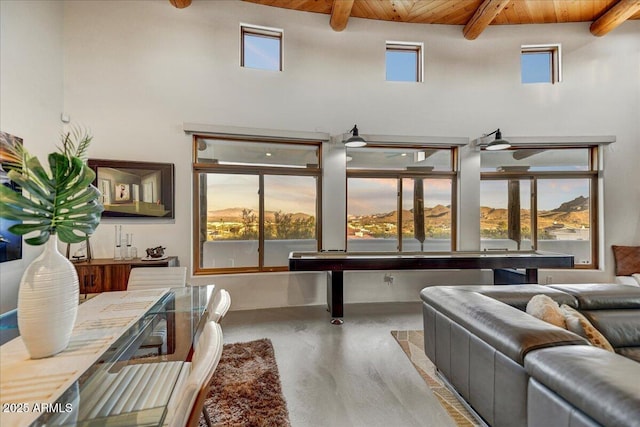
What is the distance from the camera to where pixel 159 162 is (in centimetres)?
416

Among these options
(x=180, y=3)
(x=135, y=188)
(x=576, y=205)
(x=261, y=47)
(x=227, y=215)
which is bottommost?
(x=227, y=215)

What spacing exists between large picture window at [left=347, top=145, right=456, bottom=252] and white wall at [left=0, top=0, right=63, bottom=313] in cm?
421

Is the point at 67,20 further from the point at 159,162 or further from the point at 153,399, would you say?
the point at 153,399

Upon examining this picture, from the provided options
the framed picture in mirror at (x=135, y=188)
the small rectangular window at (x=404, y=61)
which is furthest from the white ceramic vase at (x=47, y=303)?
the small rectangular window at (x=404, y=61)

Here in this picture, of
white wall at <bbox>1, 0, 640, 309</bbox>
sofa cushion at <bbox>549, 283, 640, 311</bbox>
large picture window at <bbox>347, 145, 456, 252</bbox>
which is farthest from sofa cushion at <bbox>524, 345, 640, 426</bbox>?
large picture window at <bbox>347, 145, 456, 252</bbox>

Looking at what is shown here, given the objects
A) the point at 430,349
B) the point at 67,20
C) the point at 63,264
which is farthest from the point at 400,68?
the point at 63,264

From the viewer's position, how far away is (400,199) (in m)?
5.18

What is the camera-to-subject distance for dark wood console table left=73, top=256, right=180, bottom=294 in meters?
3.50

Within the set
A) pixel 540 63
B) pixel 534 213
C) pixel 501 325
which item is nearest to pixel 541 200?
pixel 534 213

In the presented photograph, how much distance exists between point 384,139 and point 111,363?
14.7 feet

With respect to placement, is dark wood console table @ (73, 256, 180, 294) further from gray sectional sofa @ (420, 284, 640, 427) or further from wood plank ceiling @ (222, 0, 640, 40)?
wood plank ceiling @ (222, 0, 640, 40)

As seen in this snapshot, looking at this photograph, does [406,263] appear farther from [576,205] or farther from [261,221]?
[576,205]

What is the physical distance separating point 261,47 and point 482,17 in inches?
143

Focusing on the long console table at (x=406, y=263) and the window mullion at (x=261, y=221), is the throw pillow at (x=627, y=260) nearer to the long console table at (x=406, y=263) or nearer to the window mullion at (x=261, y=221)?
the long console table at (x=406, y=263)
